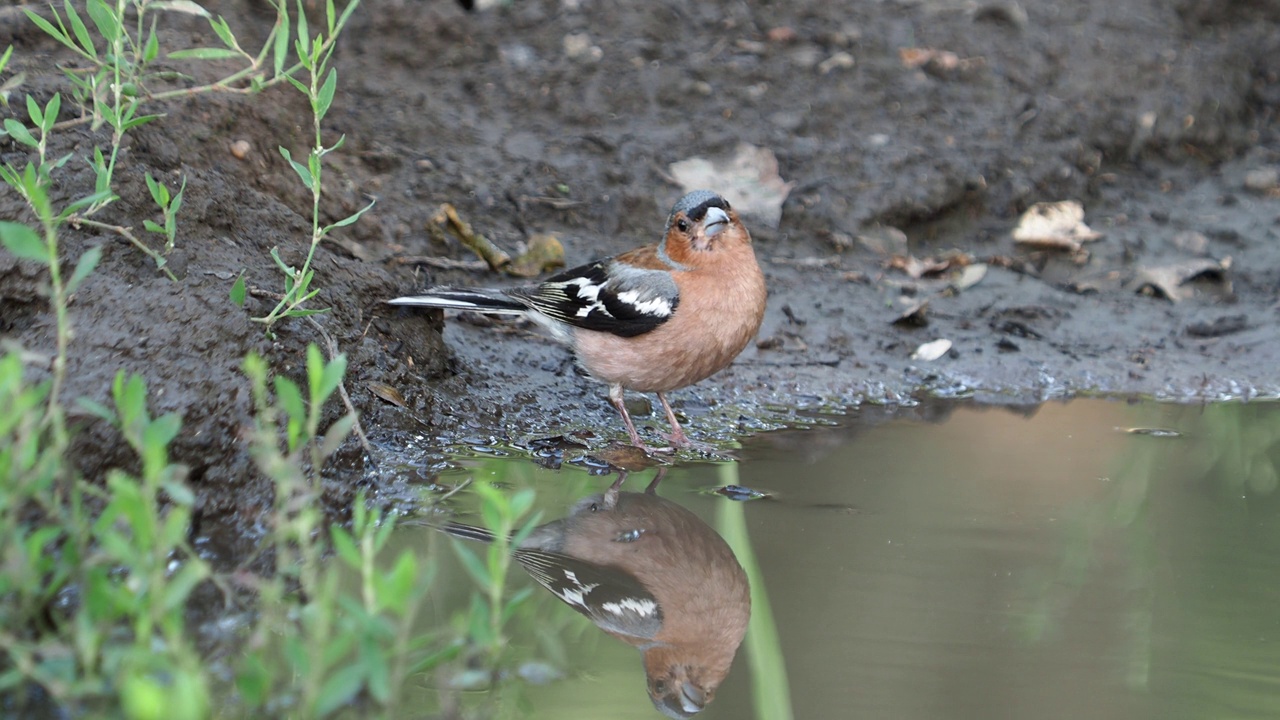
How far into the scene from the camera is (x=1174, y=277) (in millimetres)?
6895

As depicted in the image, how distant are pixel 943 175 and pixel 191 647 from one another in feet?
18.4

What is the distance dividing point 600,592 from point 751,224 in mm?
3969

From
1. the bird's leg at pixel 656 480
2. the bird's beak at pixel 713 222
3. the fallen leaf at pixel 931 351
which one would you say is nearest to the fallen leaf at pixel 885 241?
the fallen leaf at pixel 931 351

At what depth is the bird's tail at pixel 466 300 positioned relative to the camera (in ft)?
16.2

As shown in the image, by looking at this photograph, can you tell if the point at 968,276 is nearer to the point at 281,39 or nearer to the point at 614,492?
the point at 614,492

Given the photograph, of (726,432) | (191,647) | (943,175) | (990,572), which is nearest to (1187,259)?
(943,175)

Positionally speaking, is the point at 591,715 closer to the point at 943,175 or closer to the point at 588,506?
the point at 588,506

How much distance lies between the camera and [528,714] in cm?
264

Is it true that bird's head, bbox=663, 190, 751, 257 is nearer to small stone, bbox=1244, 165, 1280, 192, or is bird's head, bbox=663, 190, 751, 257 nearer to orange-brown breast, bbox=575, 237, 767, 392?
orange-brown breast, bbox=575, 237, 767, 392

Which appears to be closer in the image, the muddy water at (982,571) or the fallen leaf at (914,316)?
the muddy water at (982,571)

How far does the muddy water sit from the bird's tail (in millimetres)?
807

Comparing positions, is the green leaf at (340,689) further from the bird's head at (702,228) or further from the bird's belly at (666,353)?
the bird's head at (702,228)

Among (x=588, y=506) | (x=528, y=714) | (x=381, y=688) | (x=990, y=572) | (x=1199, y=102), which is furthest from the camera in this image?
(x=1199, y=102)

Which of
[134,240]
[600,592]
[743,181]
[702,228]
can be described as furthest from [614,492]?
[743,181]
